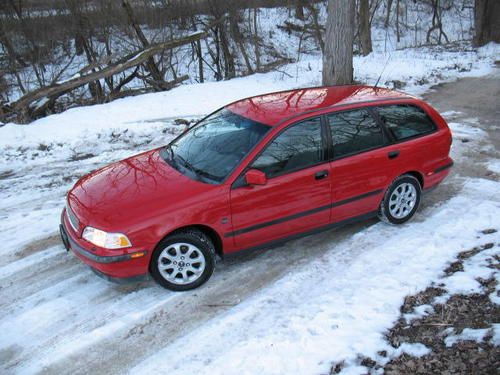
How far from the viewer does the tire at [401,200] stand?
5480 mm

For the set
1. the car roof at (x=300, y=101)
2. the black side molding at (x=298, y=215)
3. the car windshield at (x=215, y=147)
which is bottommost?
the black side molding at (x=298, y=215)

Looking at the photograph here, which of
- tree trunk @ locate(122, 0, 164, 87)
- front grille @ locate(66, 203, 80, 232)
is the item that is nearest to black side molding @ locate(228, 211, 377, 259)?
front grille @ locate(66, 203, 80, 232)

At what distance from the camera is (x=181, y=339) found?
3963 millimetres

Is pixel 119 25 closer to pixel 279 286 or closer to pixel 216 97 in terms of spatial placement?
pixel 216 97

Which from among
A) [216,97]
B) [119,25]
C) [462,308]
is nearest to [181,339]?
[462,308]

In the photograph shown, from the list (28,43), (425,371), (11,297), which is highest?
(28,43)

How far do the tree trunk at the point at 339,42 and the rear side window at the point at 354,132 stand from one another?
21.1 ft

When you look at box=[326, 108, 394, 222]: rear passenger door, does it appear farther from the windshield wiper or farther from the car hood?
the car hood

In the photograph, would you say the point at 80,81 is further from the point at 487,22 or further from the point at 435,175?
the point at 487,22

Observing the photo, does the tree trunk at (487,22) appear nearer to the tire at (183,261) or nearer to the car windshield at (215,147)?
the car windshield at (215,147)

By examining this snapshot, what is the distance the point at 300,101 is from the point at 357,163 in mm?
971

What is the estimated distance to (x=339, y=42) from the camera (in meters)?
11.1

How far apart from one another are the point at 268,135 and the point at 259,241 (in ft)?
3.55

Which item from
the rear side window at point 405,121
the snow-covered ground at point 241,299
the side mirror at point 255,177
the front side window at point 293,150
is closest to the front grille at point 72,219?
the snow-covered ground at point 241,299
